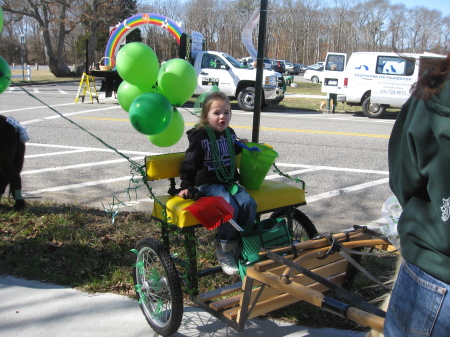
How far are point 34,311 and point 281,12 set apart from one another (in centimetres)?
6589

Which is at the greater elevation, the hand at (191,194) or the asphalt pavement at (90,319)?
the hand at (191,194)

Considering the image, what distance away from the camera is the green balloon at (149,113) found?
123 inches

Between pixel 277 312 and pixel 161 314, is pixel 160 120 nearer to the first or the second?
pixel 161 314

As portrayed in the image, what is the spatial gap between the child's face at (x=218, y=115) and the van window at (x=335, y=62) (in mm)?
14846

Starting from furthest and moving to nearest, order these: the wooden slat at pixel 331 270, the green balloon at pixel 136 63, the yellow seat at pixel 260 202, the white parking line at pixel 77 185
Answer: the white parking line at pixel 77 185 → the green balloon at pixel 136 63 → the yellow seat at pixel 260 202 → the wooden slat at pixel 331 270

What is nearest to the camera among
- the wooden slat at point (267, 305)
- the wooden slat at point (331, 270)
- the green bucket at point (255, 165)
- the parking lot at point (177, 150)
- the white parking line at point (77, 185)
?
the wooden slat at point (267, 305)

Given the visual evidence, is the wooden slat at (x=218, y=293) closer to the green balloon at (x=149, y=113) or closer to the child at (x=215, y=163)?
the child at (x=215, y=163)

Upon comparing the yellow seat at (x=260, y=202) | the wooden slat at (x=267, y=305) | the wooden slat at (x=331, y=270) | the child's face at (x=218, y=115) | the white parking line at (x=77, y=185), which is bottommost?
the white parking line at (x=77, y=185)

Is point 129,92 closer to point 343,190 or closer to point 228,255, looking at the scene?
point 228,255

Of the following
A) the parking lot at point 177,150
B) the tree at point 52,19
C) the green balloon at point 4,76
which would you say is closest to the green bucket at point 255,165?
the parking lot at point 177,150

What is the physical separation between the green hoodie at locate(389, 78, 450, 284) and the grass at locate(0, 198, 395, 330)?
2.02 m

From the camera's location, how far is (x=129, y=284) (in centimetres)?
378

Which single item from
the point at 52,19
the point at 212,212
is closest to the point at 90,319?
the point at 212,212

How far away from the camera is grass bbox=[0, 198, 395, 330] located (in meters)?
3.70
